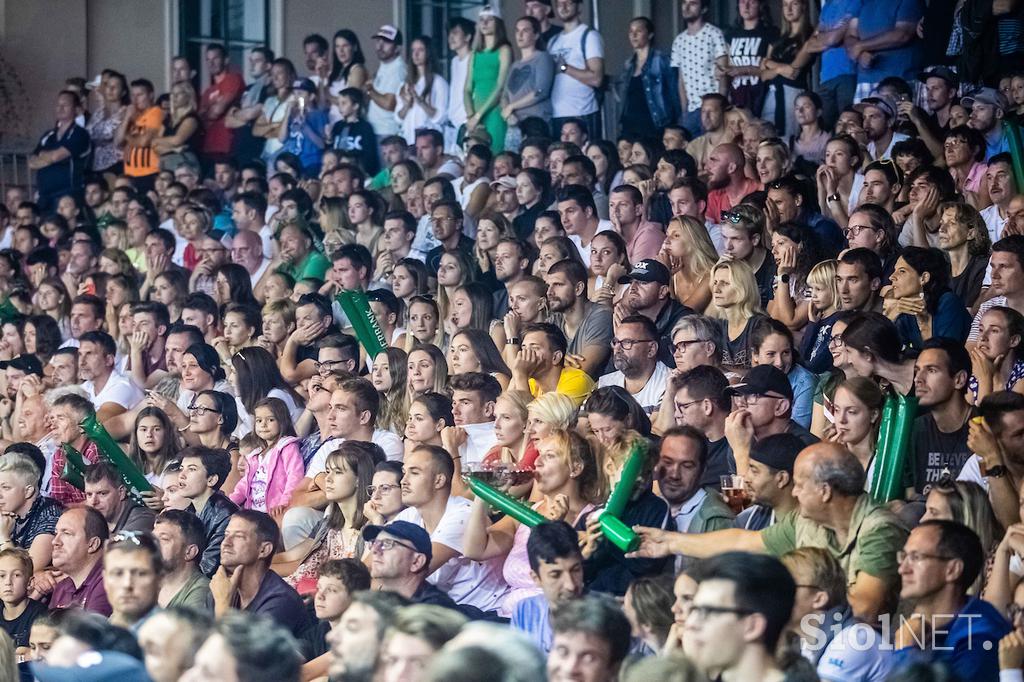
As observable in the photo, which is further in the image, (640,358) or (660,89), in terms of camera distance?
(660,89)

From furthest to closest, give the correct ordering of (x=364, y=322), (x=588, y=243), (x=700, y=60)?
(x=700, y=60) < (x=588, y=243) < (x=364, y=322)

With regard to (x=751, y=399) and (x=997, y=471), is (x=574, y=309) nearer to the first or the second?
(x=751, y=399)

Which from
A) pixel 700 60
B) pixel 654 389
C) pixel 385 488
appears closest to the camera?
pixel 385 488

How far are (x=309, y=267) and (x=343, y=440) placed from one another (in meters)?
2.96

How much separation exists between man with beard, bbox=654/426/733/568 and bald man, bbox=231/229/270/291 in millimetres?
5146

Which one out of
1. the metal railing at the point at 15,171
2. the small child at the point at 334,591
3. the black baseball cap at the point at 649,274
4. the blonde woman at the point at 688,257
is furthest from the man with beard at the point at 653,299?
the metal railing at the point at 15,171

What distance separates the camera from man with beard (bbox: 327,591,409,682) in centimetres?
442

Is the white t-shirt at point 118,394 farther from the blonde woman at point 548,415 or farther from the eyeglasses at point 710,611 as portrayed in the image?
the eyeglasses at point 710,611

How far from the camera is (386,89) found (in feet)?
40.2

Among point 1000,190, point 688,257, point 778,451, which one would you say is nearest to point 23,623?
point 778,451

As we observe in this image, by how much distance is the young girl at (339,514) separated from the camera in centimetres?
639

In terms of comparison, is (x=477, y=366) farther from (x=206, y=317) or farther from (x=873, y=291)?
(x=206, y=317)

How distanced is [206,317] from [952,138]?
3.91 meters

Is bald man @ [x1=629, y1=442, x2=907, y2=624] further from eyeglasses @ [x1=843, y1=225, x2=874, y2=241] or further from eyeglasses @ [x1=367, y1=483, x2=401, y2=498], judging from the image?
eyeglasses @ [x1=843, y1=225, x2=874, y2=241]
